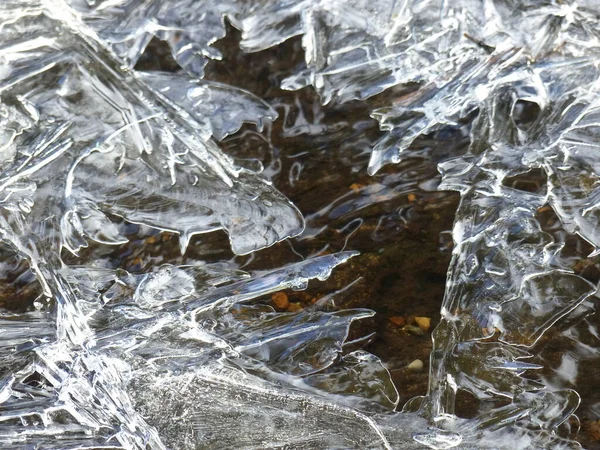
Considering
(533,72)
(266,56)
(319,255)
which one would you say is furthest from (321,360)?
(266,56)

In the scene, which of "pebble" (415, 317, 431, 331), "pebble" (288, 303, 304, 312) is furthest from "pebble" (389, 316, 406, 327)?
"pebble" (288, 303, 304, 312)

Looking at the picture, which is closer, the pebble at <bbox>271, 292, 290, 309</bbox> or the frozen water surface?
the frozen water surface

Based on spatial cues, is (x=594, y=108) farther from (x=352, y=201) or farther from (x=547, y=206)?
(x=352, y=201)

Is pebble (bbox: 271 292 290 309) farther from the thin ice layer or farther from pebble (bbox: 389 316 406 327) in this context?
pebble (bbox: 389 316 406 327)

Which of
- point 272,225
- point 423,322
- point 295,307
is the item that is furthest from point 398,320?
point 272,225

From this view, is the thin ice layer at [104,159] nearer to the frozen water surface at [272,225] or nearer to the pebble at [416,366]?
the frozen water surface at [272,225]

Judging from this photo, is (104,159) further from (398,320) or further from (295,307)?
(398,320)
